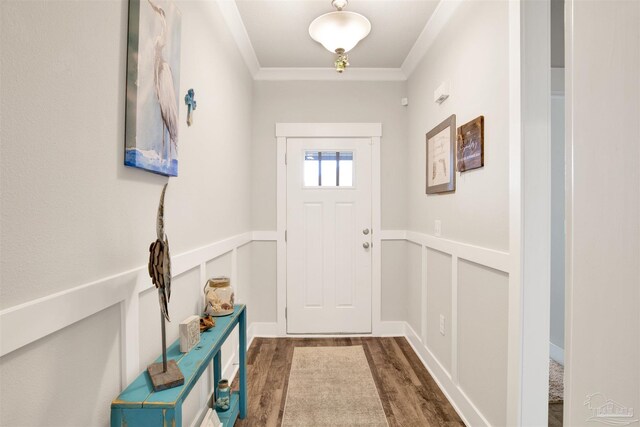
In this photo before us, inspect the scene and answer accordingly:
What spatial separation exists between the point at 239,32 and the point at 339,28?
0.83 meters

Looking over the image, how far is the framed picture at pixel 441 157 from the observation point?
209cm

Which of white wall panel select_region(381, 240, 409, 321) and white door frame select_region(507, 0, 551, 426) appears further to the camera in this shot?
white wall panel select_region(381, 240, 409, 321)

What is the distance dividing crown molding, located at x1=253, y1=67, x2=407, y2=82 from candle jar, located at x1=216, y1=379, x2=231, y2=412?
2610mm

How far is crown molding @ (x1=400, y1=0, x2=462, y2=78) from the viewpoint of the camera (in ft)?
6.91

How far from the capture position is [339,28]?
78.7 inches

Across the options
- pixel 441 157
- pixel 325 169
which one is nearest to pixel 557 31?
pixel 441 157

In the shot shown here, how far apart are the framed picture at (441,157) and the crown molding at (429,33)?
67 centimetres

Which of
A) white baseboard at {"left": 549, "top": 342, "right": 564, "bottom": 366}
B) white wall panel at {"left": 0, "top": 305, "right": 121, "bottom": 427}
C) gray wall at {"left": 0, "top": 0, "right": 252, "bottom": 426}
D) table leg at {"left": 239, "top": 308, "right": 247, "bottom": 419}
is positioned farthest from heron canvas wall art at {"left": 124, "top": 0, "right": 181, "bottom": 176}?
→ white baseboard at {"left": 549, "top": 342, "right": 564, "bottom": 366}

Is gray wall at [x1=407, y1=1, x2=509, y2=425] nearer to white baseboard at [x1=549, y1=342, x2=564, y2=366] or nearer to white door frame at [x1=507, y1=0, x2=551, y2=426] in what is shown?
white door frame at [x1=507, y1=0, x2=551, y2=426]

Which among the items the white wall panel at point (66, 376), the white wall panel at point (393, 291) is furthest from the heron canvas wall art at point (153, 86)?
the white wall panel at point (393, 291)

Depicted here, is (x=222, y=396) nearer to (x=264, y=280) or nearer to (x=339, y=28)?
(x=264, y=280)

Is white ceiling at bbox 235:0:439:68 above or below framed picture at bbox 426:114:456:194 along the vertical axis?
above

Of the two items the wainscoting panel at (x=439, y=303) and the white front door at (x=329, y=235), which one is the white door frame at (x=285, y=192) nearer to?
the white front door at (x=329, y=235)

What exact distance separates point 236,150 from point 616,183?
93.4 inches
